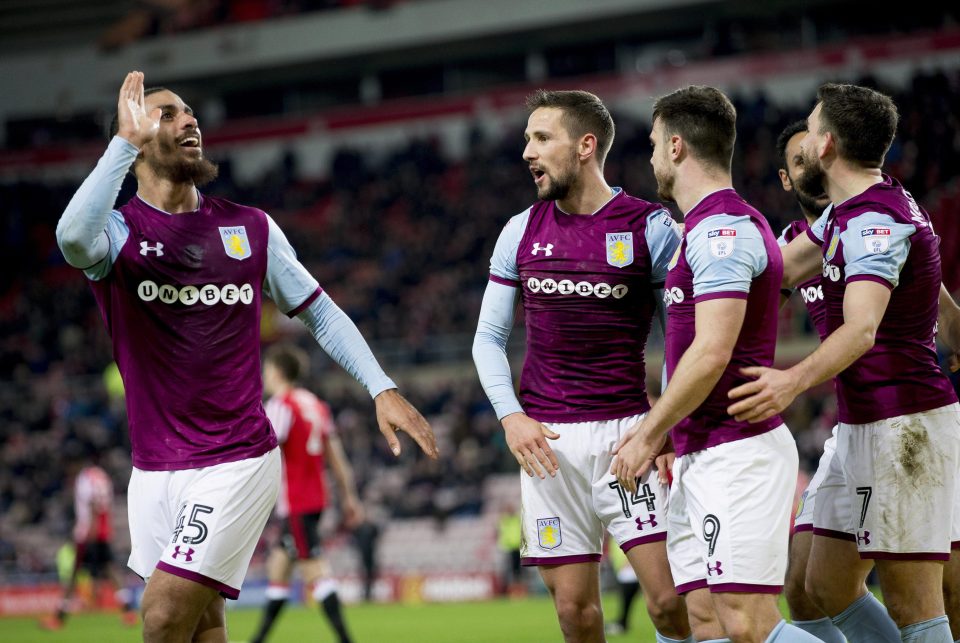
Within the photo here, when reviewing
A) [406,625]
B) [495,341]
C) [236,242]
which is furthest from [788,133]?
[406,625]

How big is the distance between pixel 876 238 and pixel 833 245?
0.29 m

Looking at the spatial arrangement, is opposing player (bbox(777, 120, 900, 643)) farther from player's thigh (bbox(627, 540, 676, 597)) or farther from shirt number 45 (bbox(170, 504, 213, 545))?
shirt number 45 (bbox(170, 504, 213, 545))

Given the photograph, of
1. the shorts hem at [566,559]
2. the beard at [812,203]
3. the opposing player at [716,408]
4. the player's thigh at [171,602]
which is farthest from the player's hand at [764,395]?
the player's thigh at [171,602]

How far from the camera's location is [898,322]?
487 centimetres

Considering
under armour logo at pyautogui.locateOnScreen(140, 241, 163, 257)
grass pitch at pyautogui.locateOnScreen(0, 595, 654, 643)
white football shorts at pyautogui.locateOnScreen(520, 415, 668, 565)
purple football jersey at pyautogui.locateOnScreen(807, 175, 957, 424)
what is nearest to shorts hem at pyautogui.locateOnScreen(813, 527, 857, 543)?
purple football jersey at pyautogui.locateOnScreen(807, 175, 957, 424)

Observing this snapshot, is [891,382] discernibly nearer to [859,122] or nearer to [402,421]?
[859,122]

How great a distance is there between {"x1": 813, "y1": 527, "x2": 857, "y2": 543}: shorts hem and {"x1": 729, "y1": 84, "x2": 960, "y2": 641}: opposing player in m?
0.10

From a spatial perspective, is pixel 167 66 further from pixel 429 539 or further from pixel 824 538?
pixel 824 538

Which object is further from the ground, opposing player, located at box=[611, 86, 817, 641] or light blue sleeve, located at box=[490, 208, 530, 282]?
light blue sleeve, located at box=[490, 208, 530, 282]

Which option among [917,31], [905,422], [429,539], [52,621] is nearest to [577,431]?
[905,422]

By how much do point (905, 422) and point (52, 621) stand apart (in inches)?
533

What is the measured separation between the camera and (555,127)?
5398 mm

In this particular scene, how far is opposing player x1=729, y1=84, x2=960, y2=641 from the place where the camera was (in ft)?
15.4

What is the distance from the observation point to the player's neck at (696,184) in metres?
4.56
